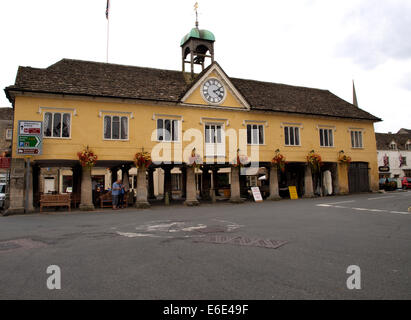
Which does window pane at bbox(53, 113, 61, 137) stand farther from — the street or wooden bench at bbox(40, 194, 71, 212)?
the street

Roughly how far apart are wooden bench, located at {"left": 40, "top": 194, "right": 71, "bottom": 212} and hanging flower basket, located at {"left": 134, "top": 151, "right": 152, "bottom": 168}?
4614 millimetres

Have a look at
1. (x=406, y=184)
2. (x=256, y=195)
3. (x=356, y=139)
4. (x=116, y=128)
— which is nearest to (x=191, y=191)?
(x=256, y=195)

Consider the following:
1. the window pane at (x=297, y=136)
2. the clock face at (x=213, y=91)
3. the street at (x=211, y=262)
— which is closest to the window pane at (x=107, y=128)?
the clock face at (x=213, y=91)

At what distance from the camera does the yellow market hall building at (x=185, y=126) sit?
1939 centimetres

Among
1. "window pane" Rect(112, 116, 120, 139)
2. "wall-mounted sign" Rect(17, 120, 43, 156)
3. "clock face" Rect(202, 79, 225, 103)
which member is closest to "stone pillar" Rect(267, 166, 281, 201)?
"clock face" Rect(202, 79, 225, 103)

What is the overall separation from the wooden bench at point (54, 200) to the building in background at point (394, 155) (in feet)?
172

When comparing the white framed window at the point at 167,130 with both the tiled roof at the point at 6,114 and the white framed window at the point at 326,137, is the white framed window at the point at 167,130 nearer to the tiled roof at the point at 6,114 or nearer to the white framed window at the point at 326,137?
the white framed window at the point at 326,137

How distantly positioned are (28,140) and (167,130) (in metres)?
8.57

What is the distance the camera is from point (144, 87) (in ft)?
73.7

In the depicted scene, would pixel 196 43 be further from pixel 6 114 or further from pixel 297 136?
pixel 6 114
